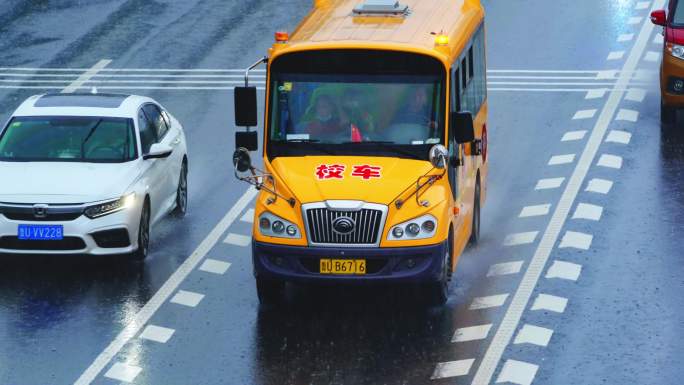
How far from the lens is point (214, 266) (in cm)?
2103

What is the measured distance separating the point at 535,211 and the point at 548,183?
→ 54.3 inches

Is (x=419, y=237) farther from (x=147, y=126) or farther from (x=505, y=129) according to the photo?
(x=505, y=129)

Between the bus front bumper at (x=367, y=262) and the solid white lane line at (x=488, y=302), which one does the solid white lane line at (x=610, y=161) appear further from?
the bus front bumper at (x=367, y=262)

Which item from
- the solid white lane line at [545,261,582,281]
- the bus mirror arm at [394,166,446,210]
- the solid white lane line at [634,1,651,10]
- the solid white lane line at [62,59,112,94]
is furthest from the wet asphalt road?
the solid white lane line at [634,1,651,10]

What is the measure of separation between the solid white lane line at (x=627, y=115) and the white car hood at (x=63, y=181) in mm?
9083

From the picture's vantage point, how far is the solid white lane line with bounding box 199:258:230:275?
820 inches

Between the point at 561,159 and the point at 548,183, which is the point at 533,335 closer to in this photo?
the point at 548,183

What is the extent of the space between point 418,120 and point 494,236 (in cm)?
343

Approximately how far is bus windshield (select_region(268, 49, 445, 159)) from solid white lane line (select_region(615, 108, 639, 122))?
892 cm

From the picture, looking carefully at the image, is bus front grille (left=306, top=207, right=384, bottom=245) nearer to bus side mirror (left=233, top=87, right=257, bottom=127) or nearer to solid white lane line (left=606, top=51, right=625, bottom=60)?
bus side mirror (left=233, top=87, right=257, bottom=127)

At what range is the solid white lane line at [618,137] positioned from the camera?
2639cm

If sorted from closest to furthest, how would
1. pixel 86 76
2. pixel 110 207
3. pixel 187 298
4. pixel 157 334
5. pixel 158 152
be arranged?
pixel 157 334 < pixel 187 298 < pixel 110 207 < pixel 158 152 < pixel 86 76

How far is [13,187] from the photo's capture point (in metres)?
20.3

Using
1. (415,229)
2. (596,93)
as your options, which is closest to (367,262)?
(415,229)
